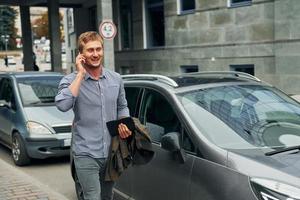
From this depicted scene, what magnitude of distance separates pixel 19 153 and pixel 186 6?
42.1ft

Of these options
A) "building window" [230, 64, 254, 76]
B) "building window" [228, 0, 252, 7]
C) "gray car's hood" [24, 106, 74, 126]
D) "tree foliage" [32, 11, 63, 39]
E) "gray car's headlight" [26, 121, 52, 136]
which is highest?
"tree foliage" [32, 11, 63, 39]

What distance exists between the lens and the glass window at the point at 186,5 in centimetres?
1959

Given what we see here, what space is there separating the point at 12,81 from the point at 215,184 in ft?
22.0

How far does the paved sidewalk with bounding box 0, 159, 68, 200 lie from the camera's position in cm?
613

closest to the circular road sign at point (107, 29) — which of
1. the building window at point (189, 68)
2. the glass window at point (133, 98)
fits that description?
the building window at point (189, 68)

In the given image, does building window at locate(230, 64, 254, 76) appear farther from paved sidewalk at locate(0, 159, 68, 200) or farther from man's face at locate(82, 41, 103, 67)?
man's face at locate(82, 41, 103, 67)

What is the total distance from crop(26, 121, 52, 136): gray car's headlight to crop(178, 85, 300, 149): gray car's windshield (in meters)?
4.42

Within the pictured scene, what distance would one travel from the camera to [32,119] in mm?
8562

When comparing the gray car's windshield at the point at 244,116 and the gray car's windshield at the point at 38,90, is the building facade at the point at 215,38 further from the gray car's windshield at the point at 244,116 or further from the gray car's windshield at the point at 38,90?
the gray car's windshield at the point at 244,116

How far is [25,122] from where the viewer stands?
337 inches

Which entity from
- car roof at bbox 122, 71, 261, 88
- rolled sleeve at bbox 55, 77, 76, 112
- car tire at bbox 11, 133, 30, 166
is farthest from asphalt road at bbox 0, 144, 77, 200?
rolled sleeve at bbox 55, 77, 76, 112

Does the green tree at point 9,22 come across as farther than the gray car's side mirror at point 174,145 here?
Yes

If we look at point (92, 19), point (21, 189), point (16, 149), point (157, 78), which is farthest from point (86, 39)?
point (92, 19)

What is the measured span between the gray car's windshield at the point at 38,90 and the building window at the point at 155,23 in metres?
12.3
